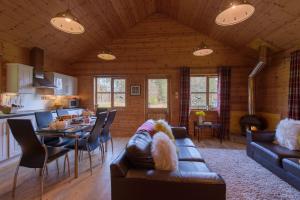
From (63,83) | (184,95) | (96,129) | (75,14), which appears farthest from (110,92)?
(96,129)

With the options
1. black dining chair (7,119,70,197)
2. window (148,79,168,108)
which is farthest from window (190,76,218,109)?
black dining chair (7,119,70,197)

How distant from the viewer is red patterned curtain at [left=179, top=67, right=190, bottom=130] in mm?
5945

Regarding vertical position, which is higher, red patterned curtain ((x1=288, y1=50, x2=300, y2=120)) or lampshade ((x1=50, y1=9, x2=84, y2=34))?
lampshade ((x1=50, y1=9, x2=84, y2=34))

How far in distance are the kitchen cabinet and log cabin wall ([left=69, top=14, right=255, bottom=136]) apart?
0.31m

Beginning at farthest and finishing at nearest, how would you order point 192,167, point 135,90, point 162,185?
point 135,90
point 192,167
point 162,185

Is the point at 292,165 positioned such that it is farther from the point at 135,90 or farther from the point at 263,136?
the point at 135,90

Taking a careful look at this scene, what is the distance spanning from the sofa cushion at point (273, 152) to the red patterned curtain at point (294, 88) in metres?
1.23

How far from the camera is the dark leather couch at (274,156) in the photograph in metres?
2.52

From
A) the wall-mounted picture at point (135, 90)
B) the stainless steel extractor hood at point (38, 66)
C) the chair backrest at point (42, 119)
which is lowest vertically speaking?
the chair backrest at point (42, 119)

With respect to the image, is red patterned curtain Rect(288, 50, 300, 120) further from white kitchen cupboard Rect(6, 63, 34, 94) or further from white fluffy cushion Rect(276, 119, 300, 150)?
white kitchen cupboard Rect(6, 63, 34, 94)

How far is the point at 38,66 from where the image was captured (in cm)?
477

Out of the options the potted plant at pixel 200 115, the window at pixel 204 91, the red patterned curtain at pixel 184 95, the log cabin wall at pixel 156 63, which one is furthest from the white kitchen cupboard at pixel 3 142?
the window at pixel 204 91

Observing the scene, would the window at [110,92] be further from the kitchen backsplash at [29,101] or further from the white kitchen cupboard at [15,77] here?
the white kitchen cupboard at [15,77]

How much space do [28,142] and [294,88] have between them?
204 inches
